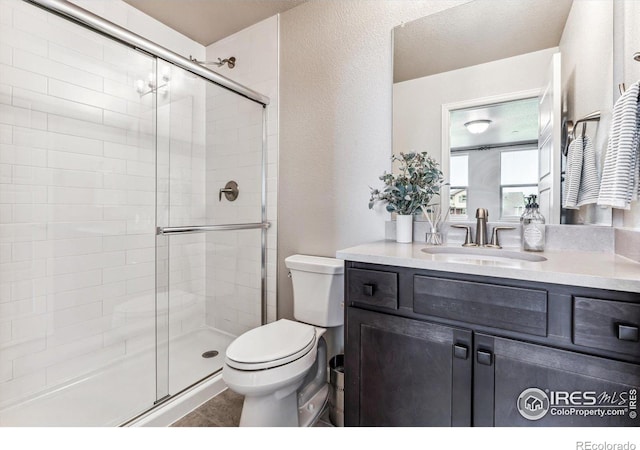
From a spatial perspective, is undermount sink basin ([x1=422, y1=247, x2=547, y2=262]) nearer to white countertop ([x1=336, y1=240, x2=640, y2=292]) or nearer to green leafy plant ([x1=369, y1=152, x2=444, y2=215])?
white countertop ([x1=336, y1=240, x2=640, y2=292])

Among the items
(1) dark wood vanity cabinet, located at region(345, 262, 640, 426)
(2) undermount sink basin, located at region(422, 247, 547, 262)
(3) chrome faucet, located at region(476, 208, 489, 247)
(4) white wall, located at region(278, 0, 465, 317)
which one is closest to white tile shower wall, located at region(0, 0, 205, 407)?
(4) white wall, located at region(278, 0, 465, 317)

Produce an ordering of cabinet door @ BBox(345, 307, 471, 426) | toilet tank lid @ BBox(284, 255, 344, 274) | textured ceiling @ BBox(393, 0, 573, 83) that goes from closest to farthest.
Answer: cabinet door @ BBox(345, 307, 471, 426)
textured ceiling @ BBox(393, 0, 573, 83)
toilet tank lid @ BBox(284, 255, 344, 274)

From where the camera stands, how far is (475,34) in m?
1.48

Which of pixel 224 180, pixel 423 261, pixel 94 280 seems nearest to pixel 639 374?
pixel 423 261

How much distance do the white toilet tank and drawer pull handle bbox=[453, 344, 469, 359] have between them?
2.32 feet

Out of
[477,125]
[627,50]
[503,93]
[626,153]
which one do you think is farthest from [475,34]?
[626,153]

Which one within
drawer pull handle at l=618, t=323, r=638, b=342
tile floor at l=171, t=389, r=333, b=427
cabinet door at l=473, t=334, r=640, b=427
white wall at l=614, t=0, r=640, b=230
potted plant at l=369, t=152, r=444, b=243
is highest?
white wall at l=614, t=0, r=640, b=230

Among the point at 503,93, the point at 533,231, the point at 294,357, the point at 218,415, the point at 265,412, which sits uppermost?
the point at 503,93

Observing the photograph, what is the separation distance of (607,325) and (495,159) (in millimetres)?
859

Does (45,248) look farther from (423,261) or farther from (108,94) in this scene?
(423,261)

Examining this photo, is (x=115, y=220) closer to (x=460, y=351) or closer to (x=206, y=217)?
(x=206, y=217)

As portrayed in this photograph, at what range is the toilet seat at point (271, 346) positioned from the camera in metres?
1.24

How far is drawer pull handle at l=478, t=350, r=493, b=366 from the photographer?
94 cm

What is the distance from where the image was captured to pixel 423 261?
3.41ft
